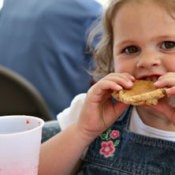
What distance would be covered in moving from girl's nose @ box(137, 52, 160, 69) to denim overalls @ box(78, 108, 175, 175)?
202 millimetres

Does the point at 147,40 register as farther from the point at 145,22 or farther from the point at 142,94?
the point at 142,94

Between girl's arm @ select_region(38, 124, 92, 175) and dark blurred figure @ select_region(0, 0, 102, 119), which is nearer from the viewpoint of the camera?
girl's arm @ select_region(38, 124, 92, 175)

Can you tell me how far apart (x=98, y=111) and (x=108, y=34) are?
0.28 meters

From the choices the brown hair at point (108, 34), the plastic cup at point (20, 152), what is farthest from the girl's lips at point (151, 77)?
the plastic cup at point (20, 152)

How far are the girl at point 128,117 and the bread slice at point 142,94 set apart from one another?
0.07 feet

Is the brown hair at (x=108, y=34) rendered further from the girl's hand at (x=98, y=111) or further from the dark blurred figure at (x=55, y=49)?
the dark blurred figure at (x=55, y=49)

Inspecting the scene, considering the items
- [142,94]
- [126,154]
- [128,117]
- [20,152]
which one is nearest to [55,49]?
[128,117]

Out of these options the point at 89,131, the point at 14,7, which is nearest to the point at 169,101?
the point at 89,131

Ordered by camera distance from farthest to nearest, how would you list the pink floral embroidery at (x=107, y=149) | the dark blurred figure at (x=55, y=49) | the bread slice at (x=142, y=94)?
the dark blurred figure at (x=55, y=49) < the pink floral embroidery at (x=107, y=149) < the bread slice at (x=142, y=94)

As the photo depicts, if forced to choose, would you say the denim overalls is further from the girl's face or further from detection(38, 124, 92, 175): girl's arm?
the girl's face

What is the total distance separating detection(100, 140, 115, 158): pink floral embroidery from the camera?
1107 mm

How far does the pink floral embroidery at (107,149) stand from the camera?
3.63 ft

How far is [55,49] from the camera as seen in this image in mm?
2018

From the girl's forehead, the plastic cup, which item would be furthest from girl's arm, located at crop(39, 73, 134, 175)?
the plastic cup
